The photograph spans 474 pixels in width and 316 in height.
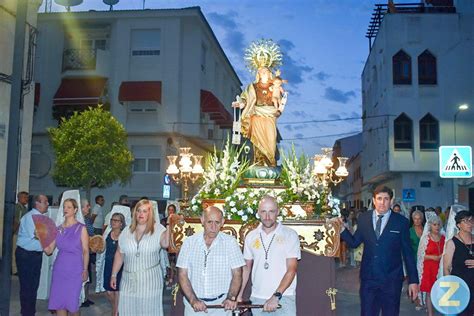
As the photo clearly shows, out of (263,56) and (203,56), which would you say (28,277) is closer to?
(263,56)

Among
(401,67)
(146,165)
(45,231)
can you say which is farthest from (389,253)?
(401,67)

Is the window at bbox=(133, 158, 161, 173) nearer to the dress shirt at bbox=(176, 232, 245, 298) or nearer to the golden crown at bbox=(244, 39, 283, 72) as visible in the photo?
the golden crown at bbox=(244, 39, 283, 72)

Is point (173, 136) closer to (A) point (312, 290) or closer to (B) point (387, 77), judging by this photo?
(B) point (387, 77)

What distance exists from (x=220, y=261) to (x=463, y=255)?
10.9 feet

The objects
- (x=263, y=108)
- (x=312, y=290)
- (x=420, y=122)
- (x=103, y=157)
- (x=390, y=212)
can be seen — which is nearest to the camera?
(x=390, y=212)

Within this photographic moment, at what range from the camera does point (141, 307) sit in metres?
5.88

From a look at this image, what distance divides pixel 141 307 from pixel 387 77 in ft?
93.7

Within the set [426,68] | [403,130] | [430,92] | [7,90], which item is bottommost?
[7,90]

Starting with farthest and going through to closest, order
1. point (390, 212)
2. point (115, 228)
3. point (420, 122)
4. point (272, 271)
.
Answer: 1. point (420, 122)
2. point (115, 228)
3. point (390, 212)
4. point (272, 271)

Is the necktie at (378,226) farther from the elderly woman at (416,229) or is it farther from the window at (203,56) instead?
the window at (203,56)

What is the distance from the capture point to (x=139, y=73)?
32031 millimetres

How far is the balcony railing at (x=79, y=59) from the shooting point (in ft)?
106

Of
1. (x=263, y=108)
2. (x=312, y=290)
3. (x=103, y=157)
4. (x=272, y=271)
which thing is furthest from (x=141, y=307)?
(x=103, y=157)

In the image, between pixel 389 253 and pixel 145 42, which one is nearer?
pixel 389 253
